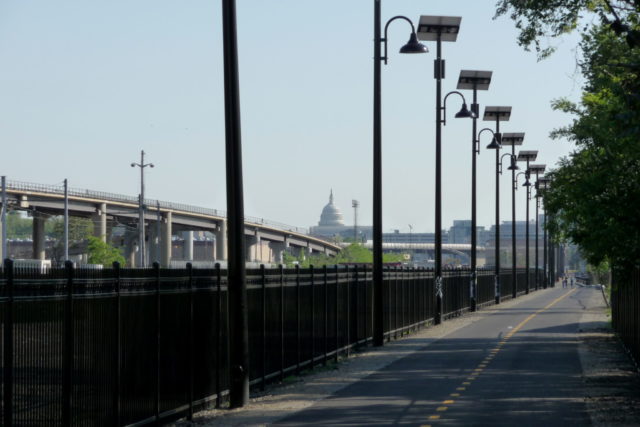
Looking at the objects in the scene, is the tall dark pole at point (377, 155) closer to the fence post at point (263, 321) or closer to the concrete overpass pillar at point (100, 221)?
the fence post at point (263, 321)

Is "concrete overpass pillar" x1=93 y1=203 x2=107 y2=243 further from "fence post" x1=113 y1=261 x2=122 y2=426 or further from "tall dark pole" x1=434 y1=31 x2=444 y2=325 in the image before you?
"fence post" x1=113 y1=261 x2=122 y2=426

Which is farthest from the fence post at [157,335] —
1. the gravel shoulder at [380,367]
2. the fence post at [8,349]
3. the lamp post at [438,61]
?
the lamp post at [438,61]

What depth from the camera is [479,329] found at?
43188 mm

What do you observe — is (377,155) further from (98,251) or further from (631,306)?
(98,251)

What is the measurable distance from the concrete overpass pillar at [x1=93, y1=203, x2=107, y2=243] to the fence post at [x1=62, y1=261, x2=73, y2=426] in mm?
103229

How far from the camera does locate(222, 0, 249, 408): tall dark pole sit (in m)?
18.5

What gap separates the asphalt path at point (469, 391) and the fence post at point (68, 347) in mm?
4452

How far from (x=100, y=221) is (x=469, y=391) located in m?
102

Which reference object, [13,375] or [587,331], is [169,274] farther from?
[587,331]

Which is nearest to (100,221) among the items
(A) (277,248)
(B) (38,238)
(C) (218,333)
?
(B) (38,238)

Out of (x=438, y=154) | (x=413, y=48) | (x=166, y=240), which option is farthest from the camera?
(x=166, y=240)

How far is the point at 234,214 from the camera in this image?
1856 cm

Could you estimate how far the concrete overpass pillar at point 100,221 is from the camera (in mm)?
115125

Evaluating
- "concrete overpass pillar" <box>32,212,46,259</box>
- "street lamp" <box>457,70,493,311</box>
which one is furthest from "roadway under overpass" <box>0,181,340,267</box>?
"street lamp" <box>457,70,493,311</box>
